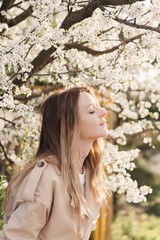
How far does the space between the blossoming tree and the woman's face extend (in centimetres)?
120

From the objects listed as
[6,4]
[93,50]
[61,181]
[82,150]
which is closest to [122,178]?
[93,50]

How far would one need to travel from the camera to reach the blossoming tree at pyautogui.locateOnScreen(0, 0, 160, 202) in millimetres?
4285

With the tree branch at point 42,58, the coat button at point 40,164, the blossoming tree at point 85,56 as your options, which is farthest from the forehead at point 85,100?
the tree branch at point 42,58

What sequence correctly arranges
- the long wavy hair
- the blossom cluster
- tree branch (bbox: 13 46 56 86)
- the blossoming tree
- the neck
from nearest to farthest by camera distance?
1. the long wavy hair
2. the neck
3. the blossoming tree
4. tree branch (bbox: 13 46 56 86)
5. the blossom cluster

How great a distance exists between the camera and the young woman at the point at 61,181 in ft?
8.66

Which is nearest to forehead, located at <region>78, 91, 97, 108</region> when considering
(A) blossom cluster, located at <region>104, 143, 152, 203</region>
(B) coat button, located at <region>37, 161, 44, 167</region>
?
(B) coat button, located at <region>37, 161, 44, 167</region>

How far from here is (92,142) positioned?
294 cm

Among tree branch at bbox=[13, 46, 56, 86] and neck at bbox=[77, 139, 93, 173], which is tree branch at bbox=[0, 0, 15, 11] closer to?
tree branch at bbox=[13, 46, 56, 86]

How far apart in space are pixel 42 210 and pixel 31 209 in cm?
5

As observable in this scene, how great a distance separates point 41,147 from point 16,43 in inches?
62.1

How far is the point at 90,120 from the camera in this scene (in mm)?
2846

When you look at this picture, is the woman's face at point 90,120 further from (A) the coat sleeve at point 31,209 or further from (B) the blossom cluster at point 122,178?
(B) the blossom cluster at point 122,178

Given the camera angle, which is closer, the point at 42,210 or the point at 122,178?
the point at 42,210

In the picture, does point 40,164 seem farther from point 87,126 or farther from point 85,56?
point 85,56
